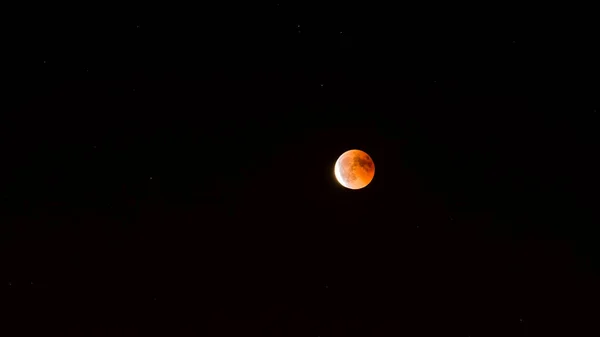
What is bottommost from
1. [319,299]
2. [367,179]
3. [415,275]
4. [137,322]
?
[137,322]

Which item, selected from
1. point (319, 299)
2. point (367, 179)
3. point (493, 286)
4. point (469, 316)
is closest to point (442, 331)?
point (469, 316)

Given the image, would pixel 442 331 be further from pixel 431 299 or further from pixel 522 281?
pixel 522 281

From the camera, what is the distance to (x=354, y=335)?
3311 mm

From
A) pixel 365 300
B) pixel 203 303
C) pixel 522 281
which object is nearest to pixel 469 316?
pixel 522 281

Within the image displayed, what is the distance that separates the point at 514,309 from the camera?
11.5ft

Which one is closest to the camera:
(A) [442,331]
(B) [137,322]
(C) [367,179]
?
(B) [137,322]

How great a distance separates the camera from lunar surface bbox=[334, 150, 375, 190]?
314 centimetres

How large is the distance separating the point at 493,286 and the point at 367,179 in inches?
50.7

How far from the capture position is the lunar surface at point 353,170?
124 inches

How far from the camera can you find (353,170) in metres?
3.17

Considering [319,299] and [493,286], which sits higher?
[493,286]

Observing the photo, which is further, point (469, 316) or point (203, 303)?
point (469, 316)

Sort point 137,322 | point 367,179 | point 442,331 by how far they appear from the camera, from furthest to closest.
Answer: point 442,331
point 367,179
point 137,322

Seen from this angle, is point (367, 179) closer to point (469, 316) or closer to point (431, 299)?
point (431, 299)
